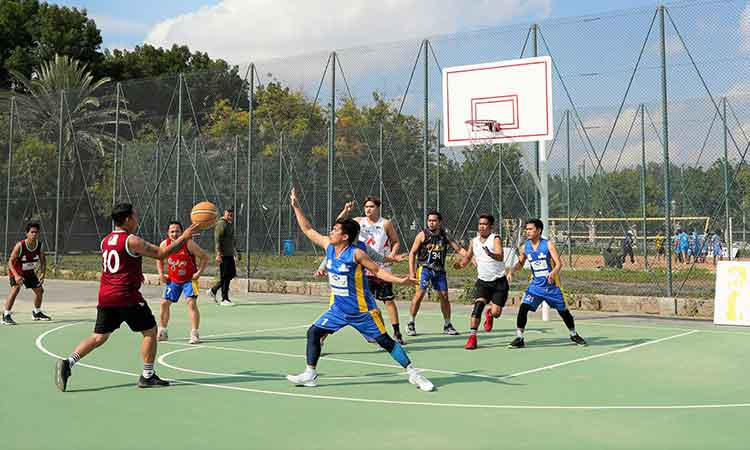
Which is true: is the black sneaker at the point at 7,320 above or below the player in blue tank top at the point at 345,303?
below

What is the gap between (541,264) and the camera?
1160 cm

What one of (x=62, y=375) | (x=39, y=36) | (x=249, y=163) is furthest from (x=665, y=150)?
(x=39, y=36)

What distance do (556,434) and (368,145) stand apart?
16.5 meters

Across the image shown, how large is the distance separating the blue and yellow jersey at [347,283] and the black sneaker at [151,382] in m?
1.90

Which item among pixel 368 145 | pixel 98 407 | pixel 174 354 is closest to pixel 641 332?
pixel 174 354

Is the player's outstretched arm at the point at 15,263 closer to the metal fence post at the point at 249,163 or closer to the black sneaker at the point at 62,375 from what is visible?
the black sneaker at the point at 62,375

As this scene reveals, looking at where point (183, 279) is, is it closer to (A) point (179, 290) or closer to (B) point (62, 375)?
(A) point (179, 290)

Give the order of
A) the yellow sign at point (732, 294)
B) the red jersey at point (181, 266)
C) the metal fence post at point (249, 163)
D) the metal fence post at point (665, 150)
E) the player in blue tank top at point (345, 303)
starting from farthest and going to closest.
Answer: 1. the metal fence post at point (249, 163)
2. the metal fence post at point (665, 150)
3. the yellow sign at point (732, 294)
4. the red jersey at point (181, 266)
5. the player in blue tank top at point (345, 303)

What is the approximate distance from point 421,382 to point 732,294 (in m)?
9.12

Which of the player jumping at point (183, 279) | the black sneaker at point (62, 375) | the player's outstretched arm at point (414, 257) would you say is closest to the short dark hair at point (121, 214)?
the black sneaker at point (62, 375)

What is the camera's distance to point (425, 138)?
1980 centimetres

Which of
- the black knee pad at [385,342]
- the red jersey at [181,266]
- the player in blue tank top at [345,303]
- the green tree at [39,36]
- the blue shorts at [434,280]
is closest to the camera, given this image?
the black knee pad at [385,342]

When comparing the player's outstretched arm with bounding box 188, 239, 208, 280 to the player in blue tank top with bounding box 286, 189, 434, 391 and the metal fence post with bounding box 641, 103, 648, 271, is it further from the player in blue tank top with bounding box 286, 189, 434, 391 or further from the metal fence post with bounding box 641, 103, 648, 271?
the metal fence post with bounding box 641, 103, 648, 271

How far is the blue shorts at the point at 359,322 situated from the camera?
836cm
